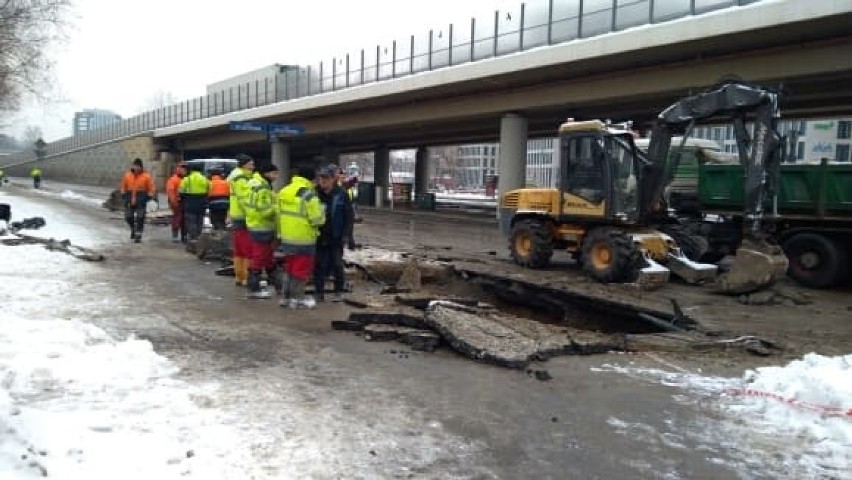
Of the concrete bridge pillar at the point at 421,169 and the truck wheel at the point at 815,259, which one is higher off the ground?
the concrete bridge pillar at the point at 421,169

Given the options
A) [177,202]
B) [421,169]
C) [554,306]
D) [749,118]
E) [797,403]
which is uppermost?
[421,169]

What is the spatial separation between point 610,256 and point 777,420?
703 centimetres

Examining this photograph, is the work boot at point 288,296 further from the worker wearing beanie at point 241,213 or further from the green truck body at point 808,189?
the green truck body at point 808,189

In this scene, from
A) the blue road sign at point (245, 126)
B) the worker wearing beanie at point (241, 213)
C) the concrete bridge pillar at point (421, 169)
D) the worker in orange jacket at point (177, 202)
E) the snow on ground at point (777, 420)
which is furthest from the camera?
the concrete bridge pillar at point (421, 169)

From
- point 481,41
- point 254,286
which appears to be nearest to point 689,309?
point 254,286

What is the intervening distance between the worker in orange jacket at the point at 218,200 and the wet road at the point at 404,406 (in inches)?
269

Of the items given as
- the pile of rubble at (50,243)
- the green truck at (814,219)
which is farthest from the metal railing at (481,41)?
the pile of rubble at (50,243)

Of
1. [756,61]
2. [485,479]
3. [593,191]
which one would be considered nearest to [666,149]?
[593,191]

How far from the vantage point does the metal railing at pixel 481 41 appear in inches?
803

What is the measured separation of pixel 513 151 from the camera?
2919 cm

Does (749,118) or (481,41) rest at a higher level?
(481,41)

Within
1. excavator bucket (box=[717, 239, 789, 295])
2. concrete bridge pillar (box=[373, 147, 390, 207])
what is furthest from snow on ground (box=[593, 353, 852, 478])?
concrete bridge pillar (box=[373, 147, 390, 207])

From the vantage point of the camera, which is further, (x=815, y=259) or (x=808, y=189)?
(x=808, y=189)

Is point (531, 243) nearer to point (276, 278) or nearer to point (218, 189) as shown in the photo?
point (276, 278)
